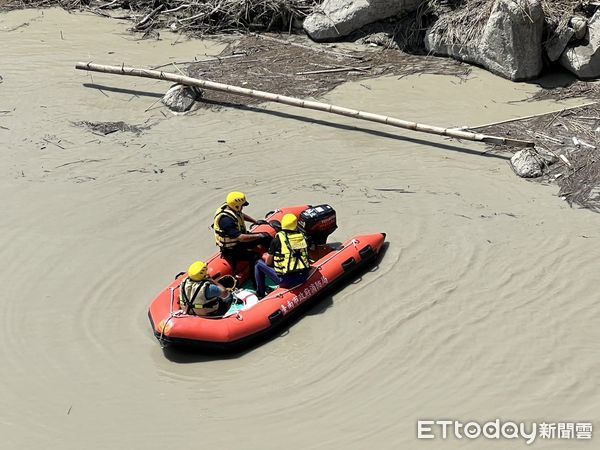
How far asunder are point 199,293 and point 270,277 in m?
0.97

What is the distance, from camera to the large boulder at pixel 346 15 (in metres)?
14.6

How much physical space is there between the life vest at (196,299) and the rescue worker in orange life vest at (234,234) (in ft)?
2.83

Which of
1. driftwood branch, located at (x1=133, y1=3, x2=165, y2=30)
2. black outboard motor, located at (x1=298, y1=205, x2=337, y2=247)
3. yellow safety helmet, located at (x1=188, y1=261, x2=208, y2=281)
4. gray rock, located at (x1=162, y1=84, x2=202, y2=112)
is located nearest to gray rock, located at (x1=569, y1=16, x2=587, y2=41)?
black outboard motor, located at (x1=298, y1=205, x2=337, y2=247)

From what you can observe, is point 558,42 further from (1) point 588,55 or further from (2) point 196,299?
(2) point 196,299

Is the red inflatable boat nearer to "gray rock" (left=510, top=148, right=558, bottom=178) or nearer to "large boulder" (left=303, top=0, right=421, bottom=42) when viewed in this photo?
"gray rock" (left=510, top=148, right=558, bottom=178)

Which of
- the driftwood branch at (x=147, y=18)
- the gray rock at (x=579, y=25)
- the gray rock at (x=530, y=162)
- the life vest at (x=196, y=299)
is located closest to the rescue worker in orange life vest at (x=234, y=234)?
the life vest at (x=196, y=299)

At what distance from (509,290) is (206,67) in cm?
804

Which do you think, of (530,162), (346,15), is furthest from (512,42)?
(346,15)

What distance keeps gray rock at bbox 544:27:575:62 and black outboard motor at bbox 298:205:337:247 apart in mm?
6246

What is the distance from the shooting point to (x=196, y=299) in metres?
7.79

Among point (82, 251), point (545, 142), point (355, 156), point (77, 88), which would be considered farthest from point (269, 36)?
point (82, 251)

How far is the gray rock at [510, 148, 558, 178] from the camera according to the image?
10.6 meters

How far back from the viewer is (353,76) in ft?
44.8

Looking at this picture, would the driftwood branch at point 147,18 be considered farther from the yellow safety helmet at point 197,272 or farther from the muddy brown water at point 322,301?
the yellow safety helmet at point 197,272
